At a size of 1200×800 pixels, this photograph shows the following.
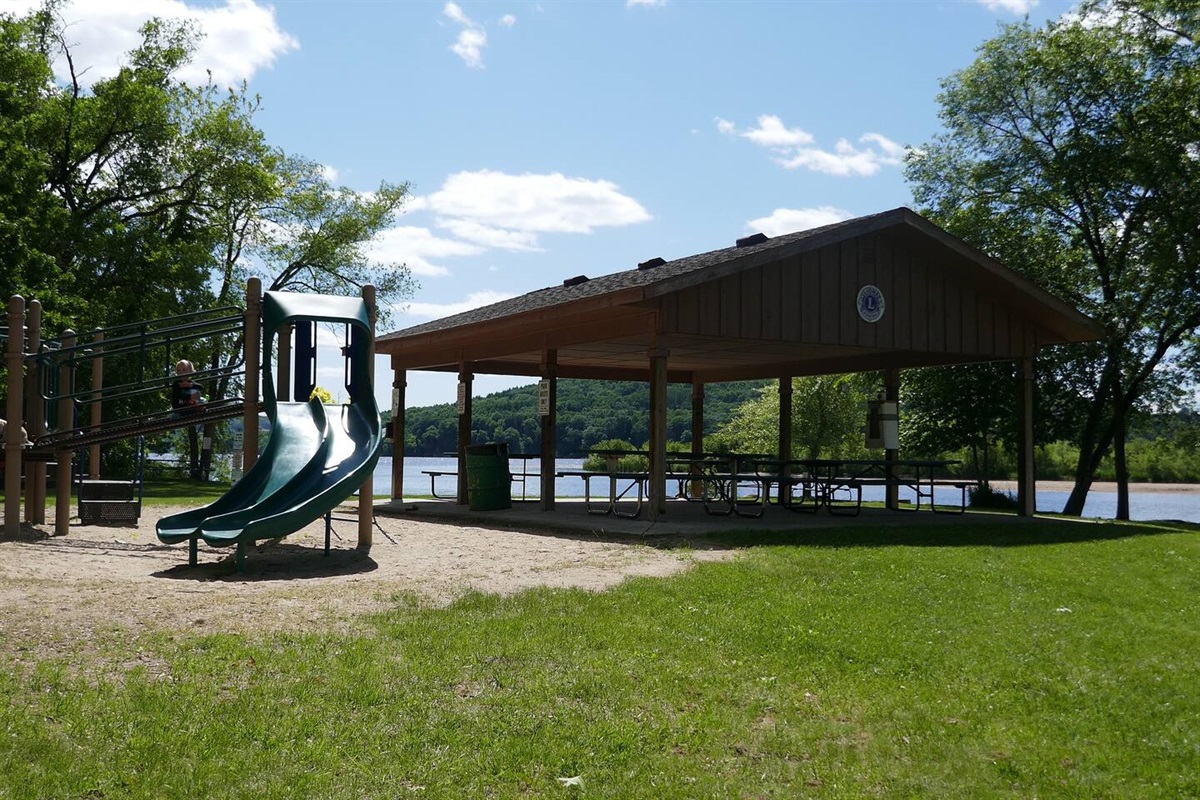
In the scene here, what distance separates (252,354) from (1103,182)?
1866cm

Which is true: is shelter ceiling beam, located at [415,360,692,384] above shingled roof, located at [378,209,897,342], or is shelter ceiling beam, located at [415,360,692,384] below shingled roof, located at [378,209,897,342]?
below

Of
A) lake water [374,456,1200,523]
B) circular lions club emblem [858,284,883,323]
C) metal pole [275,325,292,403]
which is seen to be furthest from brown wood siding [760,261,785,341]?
lake water [374,456,1200,523]

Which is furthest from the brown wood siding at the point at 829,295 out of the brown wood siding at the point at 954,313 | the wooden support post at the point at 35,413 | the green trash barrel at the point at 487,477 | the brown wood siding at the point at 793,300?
the wooden support post at the point at 35,413

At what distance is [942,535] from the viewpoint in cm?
1334

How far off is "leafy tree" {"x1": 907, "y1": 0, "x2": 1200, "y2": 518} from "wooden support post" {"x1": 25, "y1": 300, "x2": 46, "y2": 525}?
61.6 ft

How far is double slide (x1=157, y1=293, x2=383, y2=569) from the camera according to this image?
32.1ft

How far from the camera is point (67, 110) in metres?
28.9

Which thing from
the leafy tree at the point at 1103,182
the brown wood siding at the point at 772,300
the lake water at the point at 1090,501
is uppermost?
the leafy tree at the point at 1103,182

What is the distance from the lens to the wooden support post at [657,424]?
44.4 ft

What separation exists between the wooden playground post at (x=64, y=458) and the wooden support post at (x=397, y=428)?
6.39 metres

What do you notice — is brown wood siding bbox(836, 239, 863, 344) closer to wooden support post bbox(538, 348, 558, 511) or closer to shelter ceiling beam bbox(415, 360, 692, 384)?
wooden support post bbox(538, 348, 558, 511)

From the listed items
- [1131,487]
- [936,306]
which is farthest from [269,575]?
[1131,487]

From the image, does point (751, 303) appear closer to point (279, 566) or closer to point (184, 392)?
point (279, 566)

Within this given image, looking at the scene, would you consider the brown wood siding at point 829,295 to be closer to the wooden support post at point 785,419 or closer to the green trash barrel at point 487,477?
the green trash barrel at point 487,477
